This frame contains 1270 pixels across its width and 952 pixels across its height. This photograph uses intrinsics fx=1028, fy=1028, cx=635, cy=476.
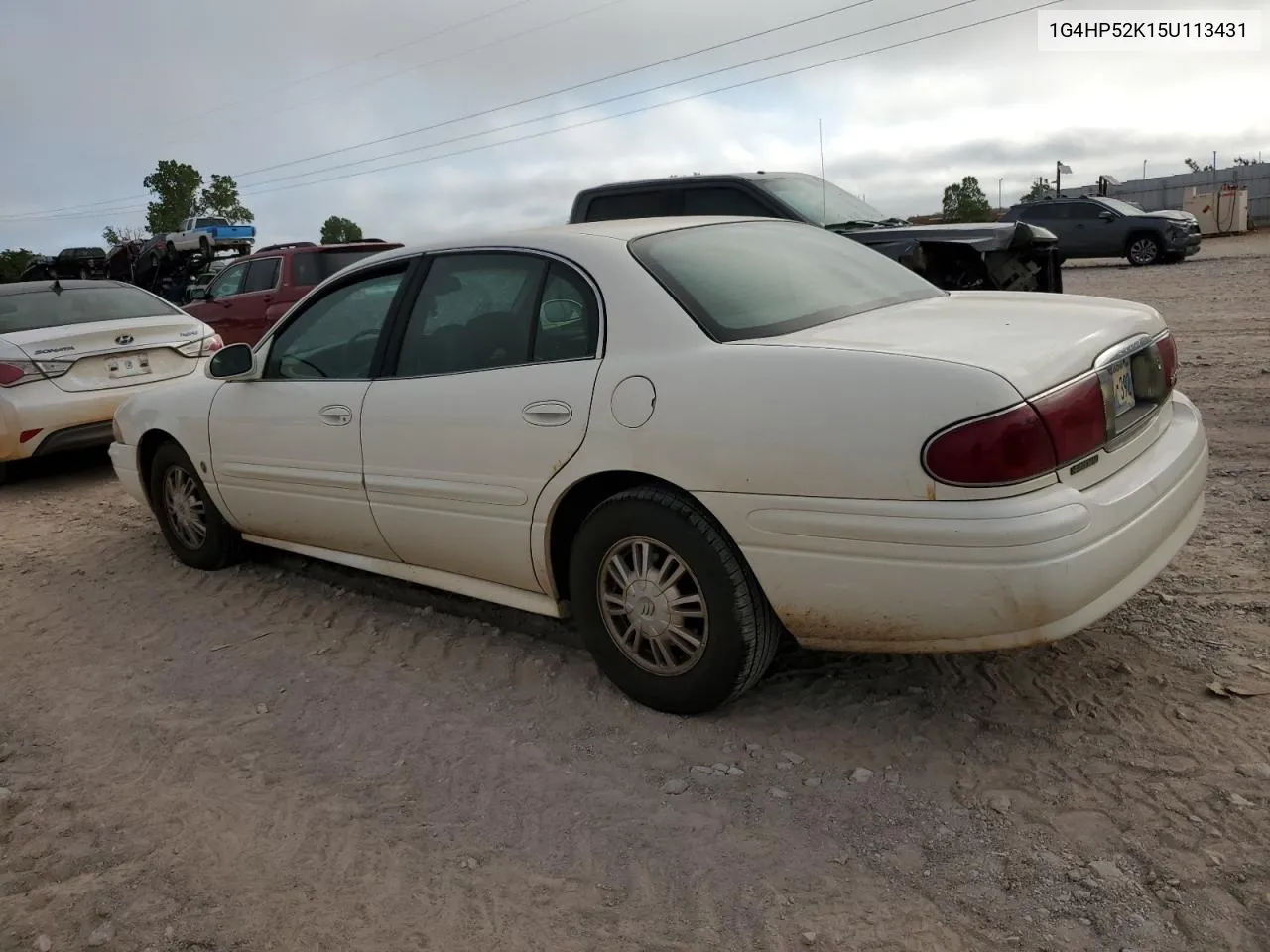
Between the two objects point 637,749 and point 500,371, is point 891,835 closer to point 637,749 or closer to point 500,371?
point 637,749

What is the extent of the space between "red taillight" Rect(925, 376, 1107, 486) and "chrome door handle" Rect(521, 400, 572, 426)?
119cm

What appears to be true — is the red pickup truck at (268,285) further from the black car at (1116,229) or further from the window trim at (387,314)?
the black car at (1116,229)

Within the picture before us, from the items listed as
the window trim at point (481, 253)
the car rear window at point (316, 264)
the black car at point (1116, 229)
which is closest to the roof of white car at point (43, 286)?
the car rear window at point (316, 264)

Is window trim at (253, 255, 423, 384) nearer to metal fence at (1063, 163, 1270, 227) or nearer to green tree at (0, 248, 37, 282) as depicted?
metal fence at (1063, 163, 1270, 227)

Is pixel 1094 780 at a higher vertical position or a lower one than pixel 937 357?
lower

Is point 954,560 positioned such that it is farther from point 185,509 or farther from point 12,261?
point 12,261

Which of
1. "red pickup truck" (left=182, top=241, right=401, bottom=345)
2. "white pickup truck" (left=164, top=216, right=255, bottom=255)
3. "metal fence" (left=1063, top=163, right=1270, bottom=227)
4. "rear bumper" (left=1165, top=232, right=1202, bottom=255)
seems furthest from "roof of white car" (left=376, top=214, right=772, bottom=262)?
"metal fence" (left=1063, top=163, right=1270, bottom=227)

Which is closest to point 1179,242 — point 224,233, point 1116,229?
point 1116,229

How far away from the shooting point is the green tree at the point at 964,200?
1802 inches

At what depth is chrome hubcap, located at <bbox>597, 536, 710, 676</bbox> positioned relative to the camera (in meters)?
3.10

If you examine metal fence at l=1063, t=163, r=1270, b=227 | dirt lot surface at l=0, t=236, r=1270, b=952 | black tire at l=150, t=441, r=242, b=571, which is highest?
black tire at l=150, t=441, r=242, b=571

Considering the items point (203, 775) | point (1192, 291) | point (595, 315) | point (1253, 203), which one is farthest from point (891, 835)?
point (1253, 203)

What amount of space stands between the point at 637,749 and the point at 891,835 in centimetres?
83

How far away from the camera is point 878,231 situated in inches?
323
